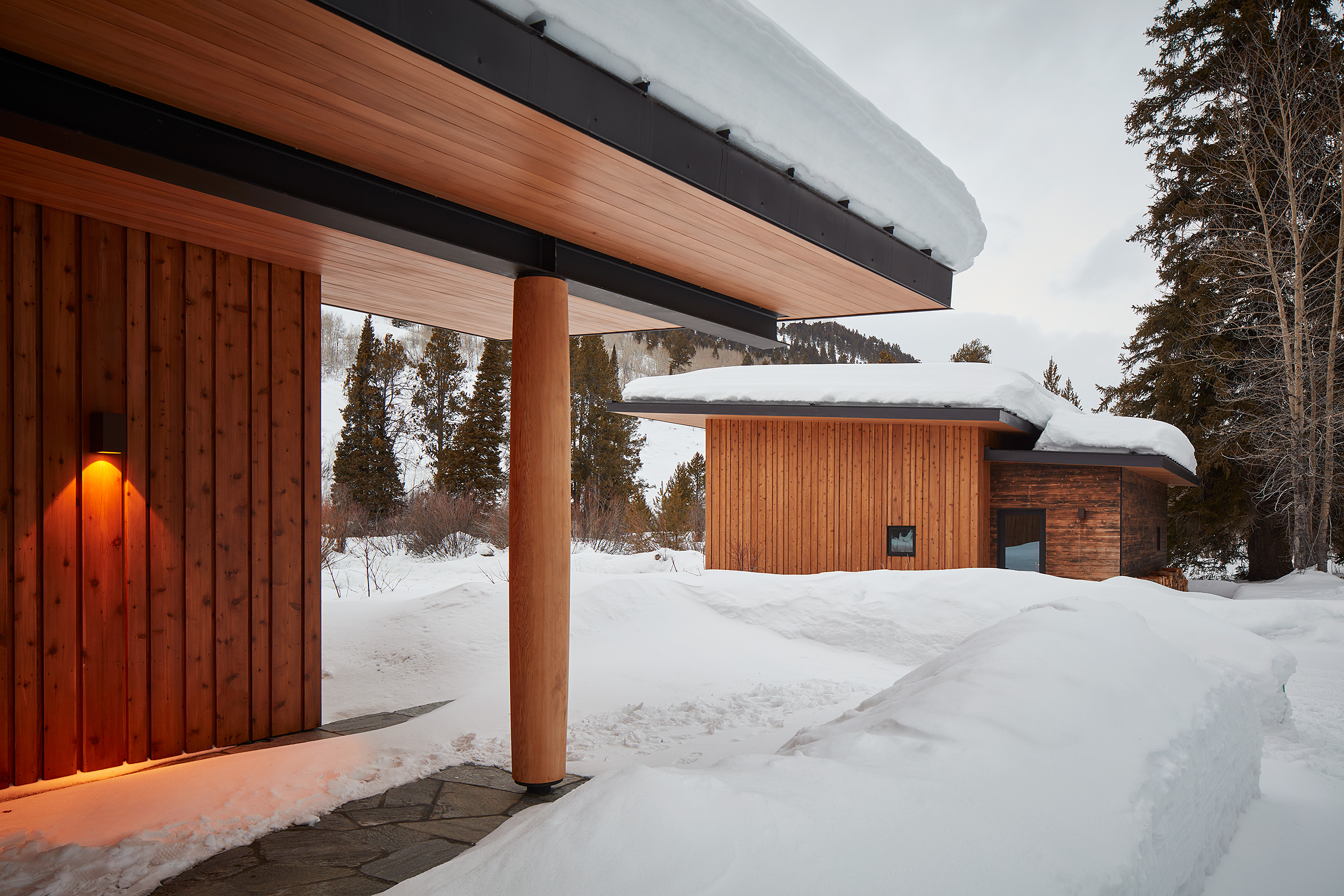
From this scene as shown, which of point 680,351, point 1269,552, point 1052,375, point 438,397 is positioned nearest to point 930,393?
point 1269,552

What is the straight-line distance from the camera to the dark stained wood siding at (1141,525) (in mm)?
10984

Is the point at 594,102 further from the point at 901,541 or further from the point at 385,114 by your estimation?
the point at 901,541

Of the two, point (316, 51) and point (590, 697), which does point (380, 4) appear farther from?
point (590, 697)

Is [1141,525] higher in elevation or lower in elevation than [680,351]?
lower

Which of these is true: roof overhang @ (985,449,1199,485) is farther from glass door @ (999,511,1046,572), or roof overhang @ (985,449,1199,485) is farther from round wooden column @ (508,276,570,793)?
round wooden column @ (508,276,570,793)

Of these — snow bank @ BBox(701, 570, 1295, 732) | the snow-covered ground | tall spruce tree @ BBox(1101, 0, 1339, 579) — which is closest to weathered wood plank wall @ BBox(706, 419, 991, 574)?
snow bank @ BBox(701, 570, 1295, 732)

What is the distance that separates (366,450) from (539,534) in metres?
21.5

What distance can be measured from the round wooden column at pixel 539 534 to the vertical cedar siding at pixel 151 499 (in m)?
1.95

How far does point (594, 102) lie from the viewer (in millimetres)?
2301

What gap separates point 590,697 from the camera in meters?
5.60

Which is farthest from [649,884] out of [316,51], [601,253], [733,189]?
[601,253]

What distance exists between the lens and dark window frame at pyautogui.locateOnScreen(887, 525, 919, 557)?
10.8 m

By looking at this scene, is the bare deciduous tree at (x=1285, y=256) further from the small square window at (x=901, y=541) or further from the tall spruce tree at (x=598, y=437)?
the tall spruce tree at (x=598, y=437)

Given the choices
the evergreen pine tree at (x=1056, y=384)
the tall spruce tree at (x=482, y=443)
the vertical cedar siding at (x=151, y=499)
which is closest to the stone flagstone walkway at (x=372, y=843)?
the vertical cedar siding at (x=151, y=499)
